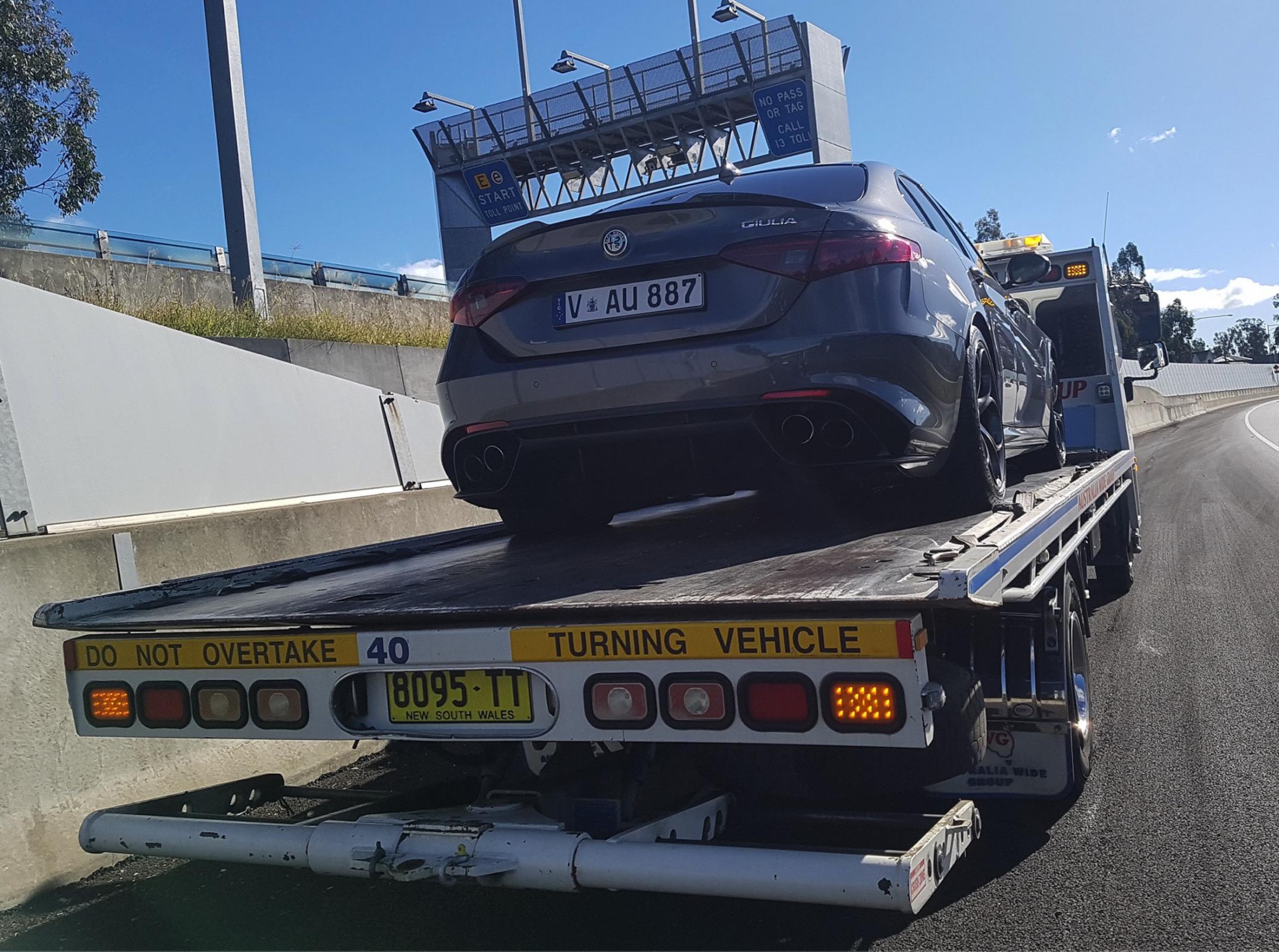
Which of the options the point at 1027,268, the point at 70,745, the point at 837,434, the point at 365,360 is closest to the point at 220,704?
the point at 70,745

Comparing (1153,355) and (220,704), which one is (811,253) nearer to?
(220,704)

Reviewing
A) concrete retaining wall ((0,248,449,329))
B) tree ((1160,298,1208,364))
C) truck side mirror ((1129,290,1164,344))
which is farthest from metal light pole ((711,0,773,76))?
tree ((1160,298,1208,364))

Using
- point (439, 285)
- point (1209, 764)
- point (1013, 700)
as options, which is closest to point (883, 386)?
point (1013, 700)

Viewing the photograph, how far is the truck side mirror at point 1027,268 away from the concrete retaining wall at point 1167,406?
1614 cm

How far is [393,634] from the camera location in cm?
280

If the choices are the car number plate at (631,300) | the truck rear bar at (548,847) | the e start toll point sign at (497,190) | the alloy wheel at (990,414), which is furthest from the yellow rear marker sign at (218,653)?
the e start toll point sign at (497,190)

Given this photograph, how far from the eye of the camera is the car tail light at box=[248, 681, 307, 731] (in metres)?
2.93

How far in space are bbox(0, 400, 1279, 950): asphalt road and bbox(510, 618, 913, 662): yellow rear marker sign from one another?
3.19 ft

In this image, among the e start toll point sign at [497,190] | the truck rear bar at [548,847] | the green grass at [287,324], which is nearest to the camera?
the truck rear bar at [548,847]

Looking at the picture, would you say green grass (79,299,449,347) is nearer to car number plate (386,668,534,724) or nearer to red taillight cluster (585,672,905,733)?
car number plate (386,668,534,724)

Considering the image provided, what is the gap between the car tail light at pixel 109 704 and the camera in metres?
3.15

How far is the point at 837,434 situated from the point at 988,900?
1.41 metres

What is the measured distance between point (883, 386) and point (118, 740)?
118 inches

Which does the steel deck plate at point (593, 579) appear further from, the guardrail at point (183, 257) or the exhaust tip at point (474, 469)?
the guardrail at point (183, 257)
